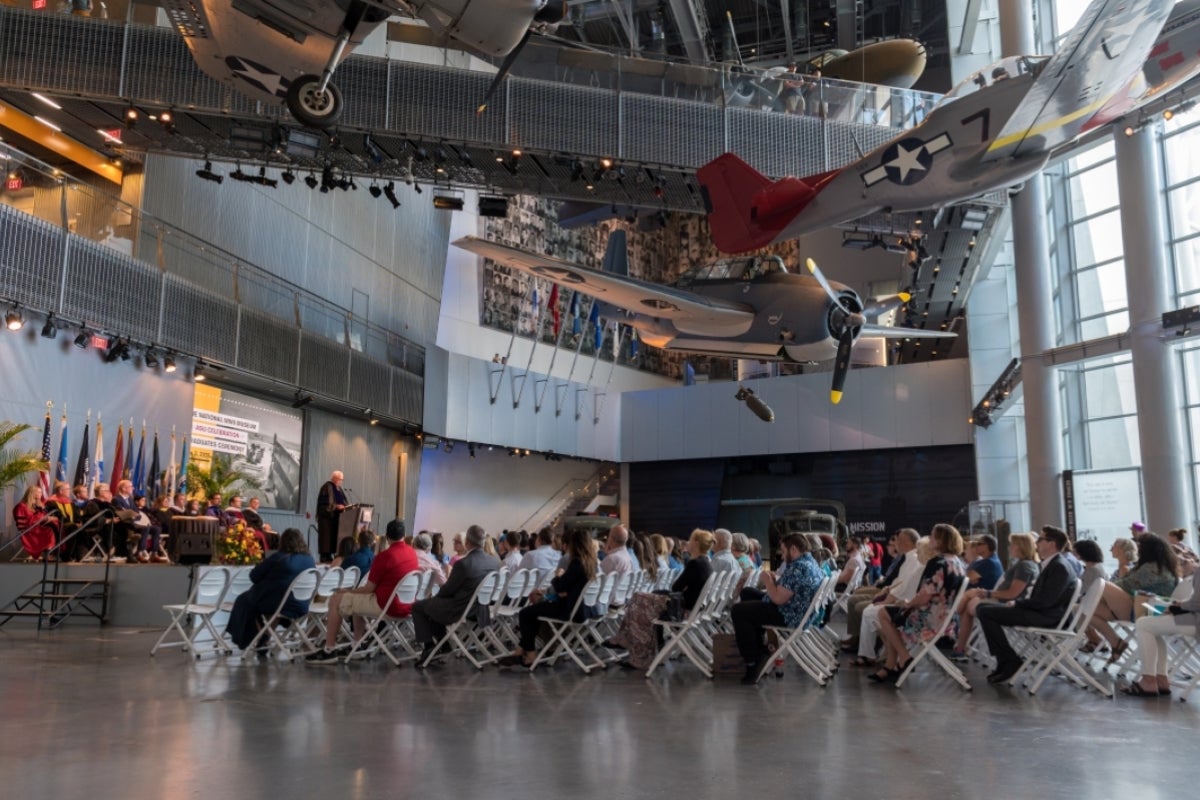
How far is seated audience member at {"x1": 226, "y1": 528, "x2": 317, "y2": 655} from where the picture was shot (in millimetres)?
7910

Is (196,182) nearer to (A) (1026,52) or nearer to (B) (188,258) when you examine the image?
(B) (188,258)

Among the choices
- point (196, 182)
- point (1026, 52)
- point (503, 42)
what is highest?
point (1026, 52)

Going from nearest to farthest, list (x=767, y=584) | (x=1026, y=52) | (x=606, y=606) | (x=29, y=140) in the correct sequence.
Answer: (x=767, y=584)
(x=606, y=606)
(x=29, y=140)
(x=1026, y=52)

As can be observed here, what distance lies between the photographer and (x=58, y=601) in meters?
11.2

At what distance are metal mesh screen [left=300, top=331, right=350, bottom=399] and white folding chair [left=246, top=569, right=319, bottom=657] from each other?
926 centimetres

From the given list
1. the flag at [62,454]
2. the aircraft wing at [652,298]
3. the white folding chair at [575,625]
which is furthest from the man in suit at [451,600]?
the flag at [62,454]

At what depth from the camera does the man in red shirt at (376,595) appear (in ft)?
25.1

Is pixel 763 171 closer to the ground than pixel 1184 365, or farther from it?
farther from it

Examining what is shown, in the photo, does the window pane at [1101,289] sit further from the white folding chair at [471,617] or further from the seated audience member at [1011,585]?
the white folding chair at [471,617]

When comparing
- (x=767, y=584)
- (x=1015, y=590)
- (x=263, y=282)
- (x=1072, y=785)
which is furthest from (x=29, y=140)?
(x=1072, y=785)

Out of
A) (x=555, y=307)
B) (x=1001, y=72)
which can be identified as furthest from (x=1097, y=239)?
(x=555, y=307)

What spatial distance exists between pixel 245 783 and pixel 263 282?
14033mm

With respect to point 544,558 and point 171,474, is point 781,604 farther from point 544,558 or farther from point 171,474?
point 171,474

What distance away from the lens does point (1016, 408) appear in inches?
864
